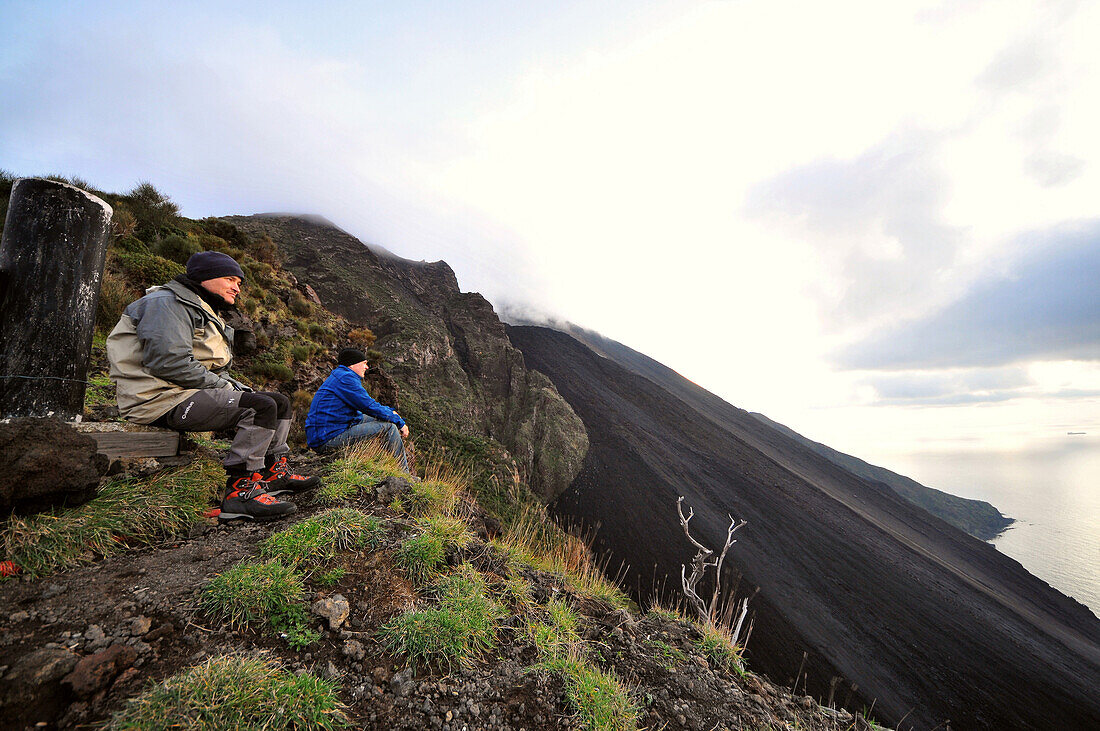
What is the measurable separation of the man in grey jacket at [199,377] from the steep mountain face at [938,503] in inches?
4364

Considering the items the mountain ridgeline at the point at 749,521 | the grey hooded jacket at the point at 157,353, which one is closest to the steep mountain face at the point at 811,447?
the mountain ridgeline at the point at 749,521

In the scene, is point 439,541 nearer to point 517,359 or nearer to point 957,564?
point 517,359

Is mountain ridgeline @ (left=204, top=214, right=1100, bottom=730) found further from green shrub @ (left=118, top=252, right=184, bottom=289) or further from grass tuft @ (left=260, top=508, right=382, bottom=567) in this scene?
grass tuft @ (left=260, top=508, right=382, bottom=567)

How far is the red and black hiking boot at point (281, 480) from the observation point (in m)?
3.79

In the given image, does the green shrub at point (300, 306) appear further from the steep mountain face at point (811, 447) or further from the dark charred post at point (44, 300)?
the steep mountain face at point (811, 447)

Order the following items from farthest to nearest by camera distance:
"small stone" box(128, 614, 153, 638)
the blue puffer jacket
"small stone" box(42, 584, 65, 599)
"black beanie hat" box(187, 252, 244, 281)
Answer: the blue puffer jacket
"black beanie hat" box(187, 252, 244, 281)
"small stone" box(42, 584, 65, 599)
"small stone" box(128, 614, 153, 638)

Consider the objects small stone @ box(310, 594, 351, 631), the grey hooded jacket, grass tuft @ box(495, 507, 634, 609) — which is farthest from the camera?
grass tuft @ box(495, 507, 634, 609)

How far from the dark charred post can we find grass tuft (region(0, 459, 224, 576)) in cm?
88

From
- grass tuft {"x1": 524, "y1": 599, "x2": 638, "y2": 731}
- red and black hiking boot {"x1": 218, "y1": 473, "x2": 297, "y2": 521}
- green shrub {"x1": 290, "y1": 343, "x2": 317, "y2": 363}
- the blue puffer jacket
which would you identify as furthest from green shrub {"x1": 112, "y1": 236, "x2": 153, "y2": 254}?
grass tuft {"x1": 524, "y1": 599, "x2": 638, "y2": 731}

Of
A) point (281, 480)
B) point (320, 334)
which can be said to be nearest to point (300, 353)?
point (320, 334)

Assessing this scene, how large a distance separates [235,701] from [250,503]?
2126 millimetres

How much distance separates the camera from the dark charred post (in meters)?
2.89

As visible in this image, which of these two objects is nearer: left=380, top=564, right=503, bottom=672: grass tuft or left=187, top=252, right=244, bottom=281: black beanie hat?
left=380, top=564, right=503, bottom=672: grass tuft

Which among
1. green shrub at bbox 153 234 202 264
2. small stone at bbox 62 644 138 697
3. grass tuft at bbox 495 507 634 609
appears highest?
green shrub at bbox 153 234 202 264
